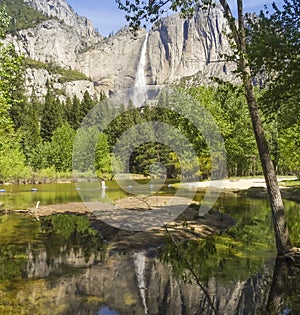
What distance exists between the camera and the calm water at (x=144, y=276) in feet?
34.0

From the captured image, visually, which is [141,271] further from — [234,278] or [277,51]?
[277,51]

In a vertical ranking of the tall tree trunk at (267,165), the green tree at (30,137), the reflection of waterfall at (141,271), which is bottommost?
the reflection of waterfall at (141,271)

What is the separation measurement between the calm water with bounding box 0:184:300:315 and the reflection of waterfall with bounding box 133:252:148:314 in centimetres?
3

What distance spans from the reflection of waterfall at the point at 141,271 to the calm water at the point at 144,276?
32 millimetres

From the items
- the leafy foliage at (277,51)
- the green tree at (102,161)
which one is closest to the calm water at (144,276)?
the leafy foliage at (277,51)

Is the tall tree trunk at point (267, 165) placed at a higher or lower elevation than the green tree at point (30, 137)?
lower

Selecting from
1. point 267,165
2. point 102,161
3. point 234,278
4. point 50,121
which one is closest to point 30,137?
point 50,121

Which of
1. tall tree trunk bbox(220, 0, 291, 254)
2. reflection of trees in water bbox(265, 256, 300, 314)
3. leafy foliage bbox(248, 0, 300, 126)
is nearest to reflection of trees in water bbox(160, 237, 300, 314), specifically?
reflection of trees in water bbox(265, 256, 300, 314)

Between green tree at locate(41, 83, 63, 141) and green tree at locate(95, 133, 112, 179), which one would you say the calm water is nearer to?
green tree at locate(95, 133, 112, 179)

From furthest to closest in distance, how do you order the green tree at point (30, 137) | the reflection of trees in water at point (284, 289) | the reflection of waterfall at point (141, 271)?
the green tree at point (30, 137)
the reflection of waterfall at point (141, 271)
the reflection of trees in water at point (284, 289)

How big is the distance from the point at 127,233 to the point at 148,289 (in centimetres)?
788

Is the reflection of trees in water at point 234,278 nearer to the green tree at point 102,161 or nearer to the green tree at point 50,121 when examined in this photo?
the green tree at point 102,161

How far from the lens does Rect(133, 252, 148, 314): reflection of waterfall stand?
11286 millimetres

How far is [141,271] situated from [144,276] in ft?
1.89
